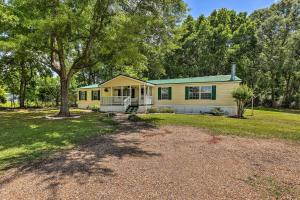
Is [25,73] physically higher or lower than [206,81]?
higher

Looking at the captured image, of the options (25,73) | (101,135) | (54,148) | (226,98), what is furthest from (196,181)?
(25,73)

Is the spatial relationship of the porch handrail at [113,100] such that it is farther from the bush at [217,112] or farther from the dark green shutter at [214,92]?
the bush at [217,112]

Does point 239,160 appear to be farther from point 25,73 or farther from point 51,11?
point 25,73

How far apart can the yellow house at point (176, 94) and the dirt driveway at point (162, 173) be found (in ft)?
33.2

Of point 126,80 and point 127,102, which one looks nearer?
point 127,102

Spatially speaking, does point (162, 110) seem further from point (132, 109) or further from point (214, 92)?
point (214, 92)

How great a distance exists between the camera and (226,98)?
17.0m

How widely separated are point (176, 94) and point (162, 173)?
1515cm

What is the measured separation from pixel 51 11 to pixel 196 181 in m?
12.3

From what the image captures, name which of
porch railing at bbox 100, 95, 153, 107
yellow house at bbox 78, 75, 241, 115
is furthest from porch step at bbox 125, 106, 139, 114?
porch railing at bbox 100, 95, 153, 107

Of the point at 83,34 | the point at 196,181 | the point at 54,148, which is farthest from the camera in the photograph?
the point at 83,34

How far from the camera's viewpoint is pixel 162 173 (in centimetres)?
452

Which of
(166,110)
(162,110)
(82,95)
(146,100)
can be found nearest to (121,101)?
(146,100)

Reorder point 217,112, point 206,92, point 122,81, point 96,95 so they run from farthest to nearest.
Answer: point 96,95
point 122,81
point 206,92
point 217,112
